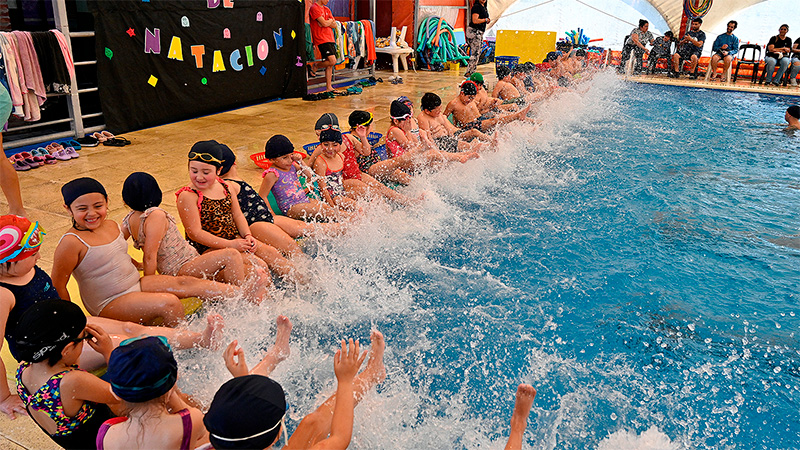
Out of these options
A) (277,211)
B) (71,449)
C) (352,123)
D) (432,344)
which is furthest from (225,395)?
(352,123)

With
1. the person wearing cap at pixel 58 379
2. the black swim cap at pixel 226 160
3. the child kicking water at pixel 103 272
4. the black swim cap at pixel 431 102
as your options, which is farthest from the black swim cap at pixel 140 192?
the black swim cap at pixel 431 102

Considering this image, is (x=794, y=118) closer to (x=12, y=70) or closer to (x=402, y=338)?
(x=402, y=338)

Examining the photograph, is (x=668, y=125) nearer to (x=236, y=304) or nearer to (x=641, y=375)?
(x=641, y=375)

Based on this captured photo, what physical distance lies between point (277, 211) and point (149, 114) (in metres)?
4.60

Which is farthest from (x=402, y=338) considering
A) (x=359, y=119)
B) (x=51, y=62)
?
(x=51, y=62)

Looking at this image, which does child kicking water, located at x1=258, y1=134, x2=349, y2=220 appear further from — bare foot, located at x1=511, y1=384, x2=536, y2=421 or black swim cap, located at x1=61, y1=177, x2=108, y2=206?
bare foot, located at x1=511, y1=384, x2=536, y2=421

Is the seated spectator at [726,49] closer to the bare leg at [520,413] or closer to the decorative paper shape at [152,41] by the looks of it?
the decorative paper shape at [152,41]

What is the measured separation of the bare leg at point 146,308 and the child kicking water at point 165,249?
0.21 m

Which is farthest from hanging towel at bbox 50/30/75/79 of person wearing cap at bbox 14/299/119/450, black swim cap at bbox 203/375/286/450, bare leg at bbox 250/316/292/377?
black swim cap at bbox 203/375/286/450

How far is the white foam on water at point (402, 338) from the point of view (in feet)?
9.55

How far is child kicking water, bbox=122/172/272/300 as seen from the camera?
3.29 meters

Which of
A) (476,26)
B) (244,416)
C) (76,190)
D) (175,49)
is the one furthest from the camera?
(476,26)

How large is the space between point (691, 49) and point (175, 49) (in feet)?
47.9

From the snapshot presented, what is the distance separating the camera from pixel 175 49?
8461 mm
